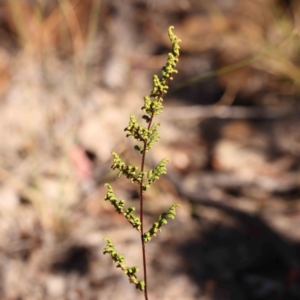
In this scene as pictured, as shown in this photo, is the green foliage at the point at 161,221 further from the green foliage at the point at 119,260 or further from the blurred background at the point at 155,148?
the blurred background at the point at 155,148

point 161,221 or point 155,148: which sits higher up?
point 155,148

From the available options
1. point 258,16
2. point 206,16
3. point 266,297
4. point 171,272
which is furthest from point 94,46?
point 266,297

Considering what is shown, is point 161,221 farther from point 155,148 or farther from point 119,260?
point 155,148

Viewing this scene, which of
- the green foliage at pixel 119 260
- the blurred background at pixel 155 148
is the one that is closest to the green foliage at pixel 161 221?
the green foliage at pixel 119 260

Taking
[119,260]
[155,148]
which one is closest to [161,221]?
[119,260]

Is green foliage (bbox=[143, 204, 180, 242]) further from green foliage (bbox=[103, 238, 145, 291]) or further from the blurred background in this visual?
the blurred background

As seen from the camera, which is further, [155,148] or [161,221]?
[155,148]

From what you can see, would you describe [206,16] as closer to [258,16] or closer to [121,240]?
[258,16]

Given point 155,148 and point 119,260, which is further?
point 155,148

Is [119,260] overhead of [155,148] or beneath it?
beneath
